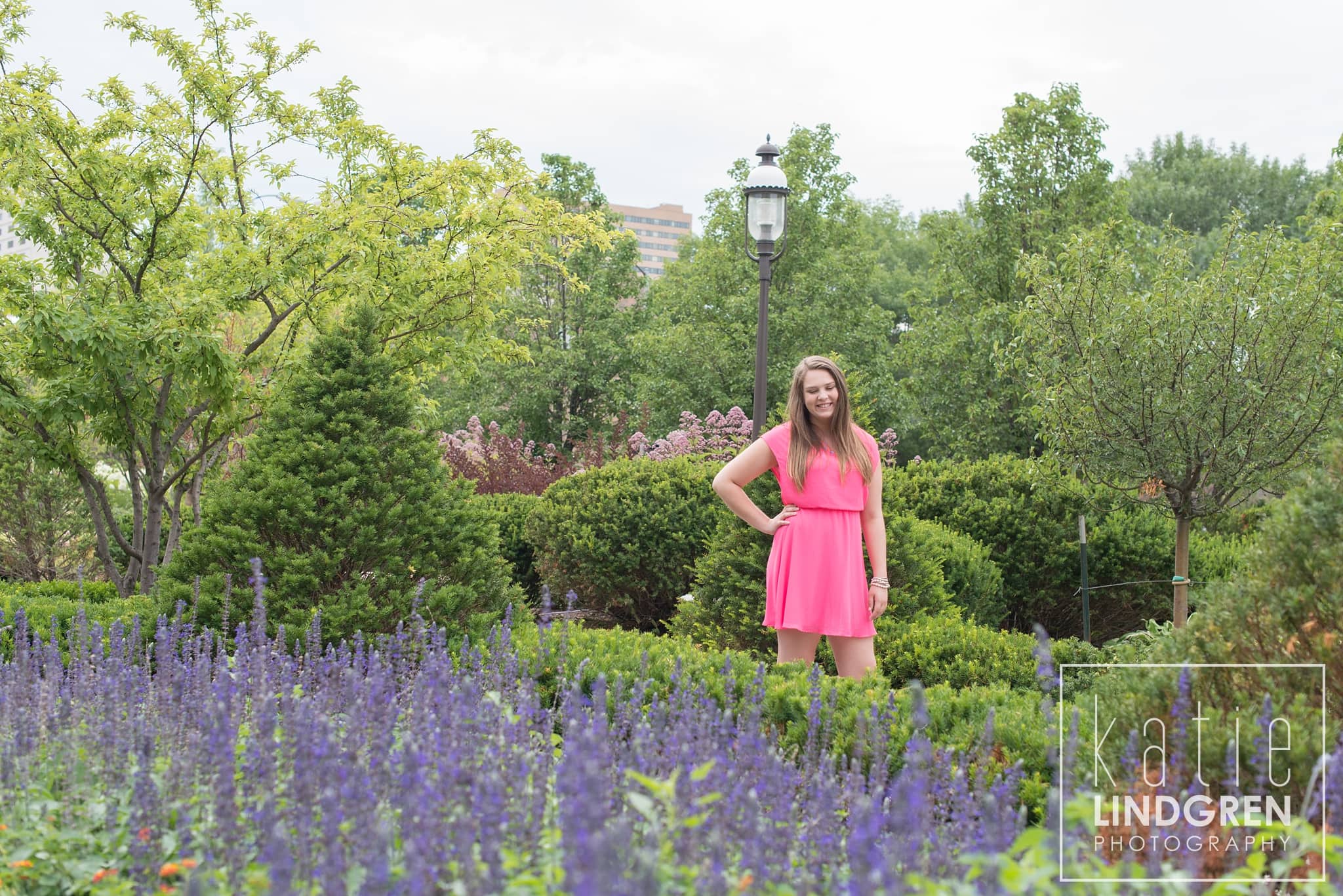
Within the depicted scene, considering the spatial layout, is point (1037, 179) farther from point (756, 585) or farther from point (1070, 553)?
point (756, 585)

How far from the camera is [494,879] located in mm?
1919

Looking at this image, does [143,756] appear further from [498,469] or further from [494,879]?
[498,469]

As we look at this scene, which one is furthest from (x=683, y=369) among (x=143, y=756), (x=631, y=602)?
(x=143, y=756)

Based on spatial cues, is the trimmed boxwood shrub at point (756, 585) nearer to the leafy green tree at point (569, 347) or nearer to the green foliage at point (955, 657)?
the green foliage at point (955, 657)

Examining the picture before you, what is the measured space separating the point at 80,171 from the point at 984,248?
37.9 ft

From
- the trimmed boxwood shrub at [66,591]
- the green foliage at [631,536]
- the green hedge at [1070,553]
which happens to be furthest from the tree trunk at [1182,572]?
the trimmed boxwood shrub at [66,591]

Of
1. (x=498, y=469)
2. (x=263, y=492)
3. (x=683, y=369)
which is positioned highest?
(x=683, y=369)

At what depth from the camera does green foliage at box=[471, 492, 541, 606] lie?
9.64 meters

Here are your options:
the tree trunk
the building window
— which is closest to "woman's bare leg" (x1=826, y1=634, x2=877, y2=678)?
the tree trunk

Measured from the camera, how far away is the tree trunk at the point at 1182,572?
6449 millimetres

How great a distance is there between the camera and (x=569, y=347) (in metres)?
24.0

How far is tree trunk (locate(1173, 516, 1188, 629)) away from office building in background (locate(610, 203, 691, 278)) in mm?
114729

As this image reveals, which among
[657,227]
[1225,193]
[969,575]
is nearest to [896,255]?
[1225,193]

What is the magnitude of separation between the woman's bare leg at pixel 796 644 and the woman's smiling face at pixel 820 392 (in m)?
0.99
